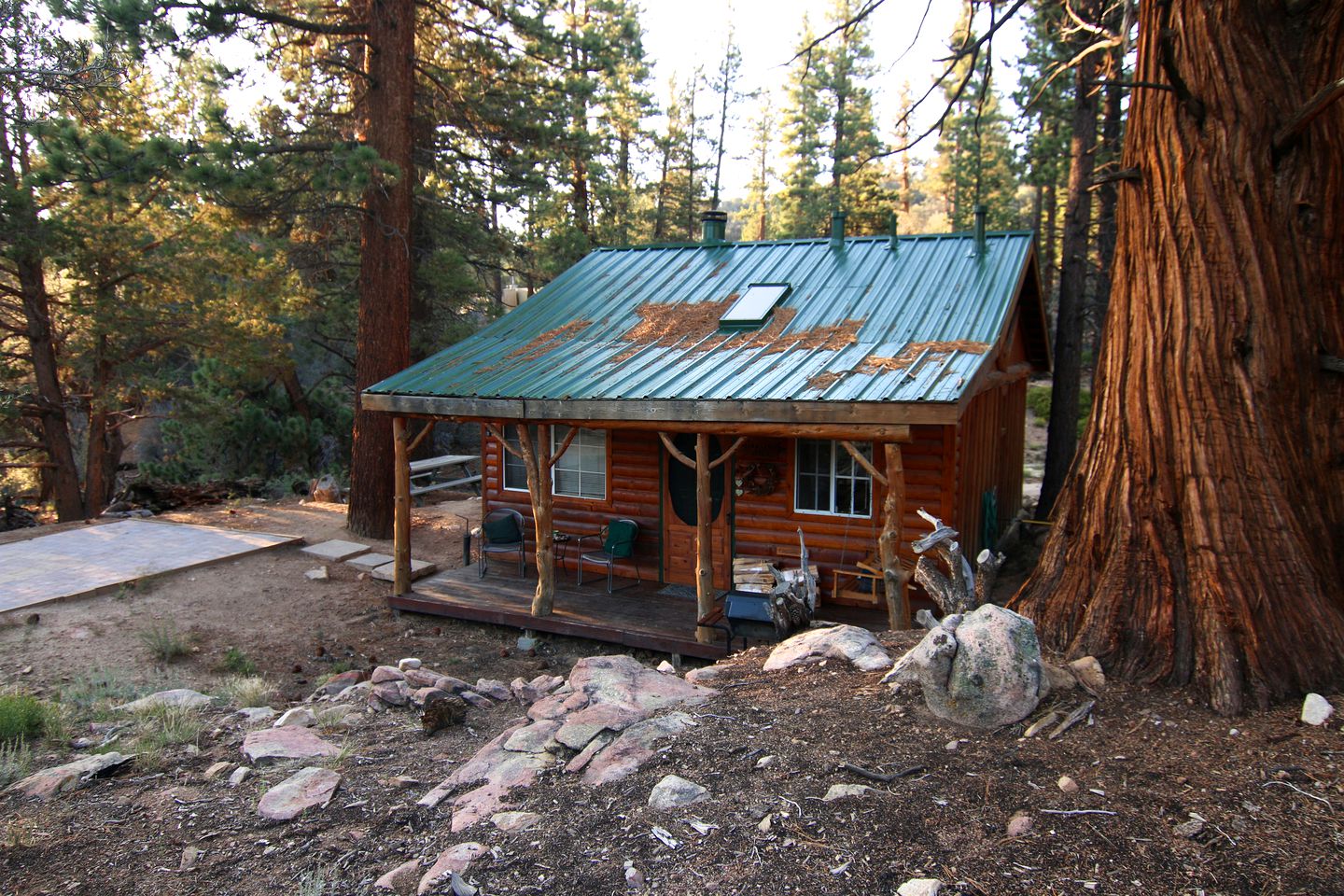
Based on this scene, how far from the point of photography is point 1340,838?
132 inches

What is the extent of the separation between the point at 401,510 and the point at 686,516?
3.44 m

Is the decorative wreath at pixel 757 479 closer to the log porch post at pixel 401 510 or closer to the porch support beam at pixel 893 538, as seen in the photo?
the porch support beam at pixel 893 538

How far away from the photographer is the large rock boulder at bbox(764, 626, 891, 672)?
223 inches

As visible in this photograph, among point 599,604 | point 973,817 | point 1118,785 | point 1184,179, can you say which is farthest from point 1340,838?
point 599,604

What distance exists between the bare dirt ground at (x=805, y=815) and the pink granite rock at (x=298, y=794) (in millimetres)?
74

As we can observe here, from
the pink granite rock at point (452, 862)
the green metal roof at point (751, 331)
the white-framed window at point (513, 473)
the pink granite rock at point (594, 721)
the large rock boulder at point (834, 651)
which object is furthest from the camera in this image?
the white-framed window at point (513, 473)

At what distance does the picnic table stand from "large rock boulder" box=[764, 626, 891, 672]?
26.0 ft

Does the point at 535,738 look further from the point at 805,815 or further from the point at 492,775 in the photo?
the point at 805,815

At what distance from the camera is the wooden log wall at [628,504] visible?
10.7 metres

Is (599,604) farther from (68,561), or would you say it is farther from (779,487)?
(68,561)

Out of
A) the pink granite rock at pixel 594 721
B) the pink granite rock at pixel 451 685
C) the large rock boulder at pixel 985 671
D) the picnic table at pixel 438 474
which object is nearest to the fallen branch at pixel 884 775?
the large rock boulder at pixel 985 671

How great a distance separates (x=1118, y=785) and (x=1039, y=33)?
22.1 meters

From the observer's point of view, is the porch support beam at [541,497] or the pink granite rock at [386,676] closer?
the pink granite rock at [386,676]

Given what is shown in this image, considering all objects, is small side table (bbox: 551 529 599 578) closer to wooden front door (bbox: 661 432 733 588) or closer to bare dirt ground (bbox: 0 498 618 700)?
wooden front door (bbox: 661 432 733 588)
